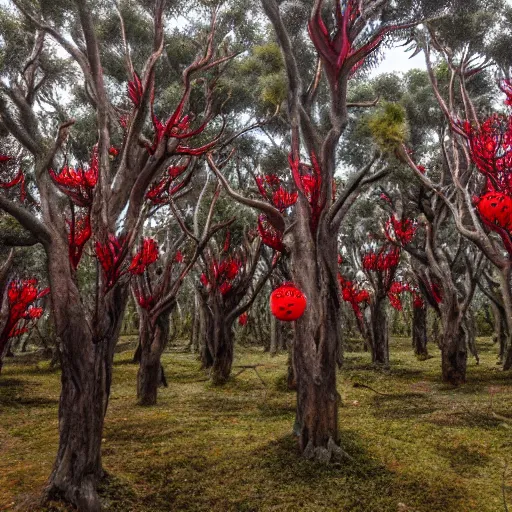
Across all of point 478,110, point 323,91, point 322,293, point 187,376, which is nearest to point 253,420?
point 322,293

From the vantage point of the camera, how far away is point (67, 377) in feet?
12.7

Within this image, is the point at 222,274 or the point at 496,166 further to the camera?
the point at 222,274

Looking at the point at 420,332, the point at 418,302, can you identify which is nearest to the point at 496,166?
the point at 418,302

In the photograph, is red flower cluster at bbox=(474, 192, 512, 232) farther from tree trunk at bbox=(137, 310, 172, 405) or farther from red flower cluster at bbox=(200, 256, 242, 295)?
red flower cluster at bbox=(200, 256, 242, 295)

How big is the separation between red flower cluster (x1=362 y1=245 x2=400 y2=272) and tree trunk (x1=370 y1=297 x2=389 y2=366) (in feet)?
3.38

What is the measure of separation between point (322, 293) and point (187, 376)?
28.0ft

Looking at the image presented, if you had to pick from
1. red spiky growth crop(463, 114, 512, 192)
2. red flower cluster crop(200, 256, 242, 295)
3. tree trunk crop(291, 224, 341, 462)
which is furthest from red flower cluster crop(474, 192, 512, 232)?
red flower cluster crop(200, 256, 242, 295)

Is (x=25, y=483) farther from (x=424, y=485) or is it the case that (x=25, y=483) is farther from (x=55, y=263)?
(x=424, y=485)

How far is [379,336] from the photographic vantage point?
13.8 meters

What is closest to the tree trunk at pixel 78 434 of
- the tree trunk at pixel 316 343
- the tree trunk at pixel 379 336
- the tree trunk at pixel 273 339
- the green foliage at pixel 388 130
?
the tree trunk at pixel 316 343

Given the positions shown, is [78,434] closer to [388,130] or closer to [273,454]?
[273,454]

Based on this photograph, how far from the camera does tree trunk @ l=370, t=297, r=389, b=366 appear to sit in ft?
45.2

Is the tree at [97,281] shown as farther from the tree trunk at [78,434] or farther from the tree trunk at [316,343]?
the tree trunk at [316,343]

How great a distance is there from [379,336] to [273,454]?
9408mm
